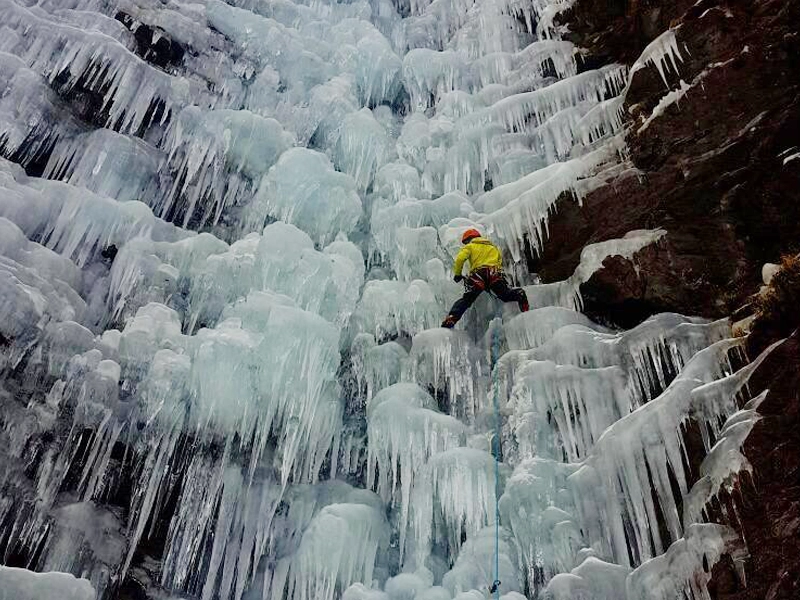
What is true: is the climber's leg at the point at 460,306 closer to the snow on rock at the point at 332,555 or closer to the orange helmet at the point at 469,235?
the orange helmet at the point at 469,235

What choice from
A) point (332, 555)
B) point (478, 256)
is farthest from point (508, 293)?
point (332, 555)

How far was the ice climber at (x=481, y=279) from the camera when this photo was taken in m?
6.23

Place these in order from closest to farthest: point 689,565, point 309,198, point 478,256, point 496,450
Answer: point 689,565
point 496,450
point 478,256
point 309,198

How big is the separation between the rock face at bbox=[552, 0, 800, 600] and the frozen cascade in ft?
0.59

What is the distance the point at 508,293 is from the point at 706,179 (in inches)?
72.1

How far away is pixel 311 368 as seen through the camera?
5.93 meters

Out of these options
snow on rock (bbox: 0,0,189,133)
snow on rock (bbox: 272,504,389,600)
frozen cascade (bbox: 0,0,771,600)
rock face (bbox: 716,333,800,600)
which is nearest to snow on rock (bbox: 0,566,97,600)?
frozen cascade (bbox: 0,0,771,600)

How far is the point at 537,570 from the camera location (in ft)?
15.8

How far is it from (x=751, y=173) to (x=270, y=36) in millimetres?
6108

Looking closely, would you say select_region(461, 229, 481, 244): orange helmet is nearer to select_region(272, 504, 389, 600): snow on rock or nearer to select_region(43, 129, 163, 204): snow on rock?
select_region(272, 504, 389, 600): snow on rock

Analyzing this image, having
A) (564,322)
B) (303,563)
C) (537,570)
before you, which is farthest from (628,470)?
(303,563)

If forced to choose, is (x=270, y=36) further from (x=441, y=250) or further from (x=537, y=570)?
(x=537, y=570)

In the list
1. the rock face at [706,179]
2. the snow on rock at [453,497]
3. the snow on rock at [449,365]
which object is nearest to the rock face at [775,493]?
the rock face at [706,179]

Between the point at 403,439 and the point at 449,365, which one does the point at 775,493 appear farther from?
the point at 449,365
